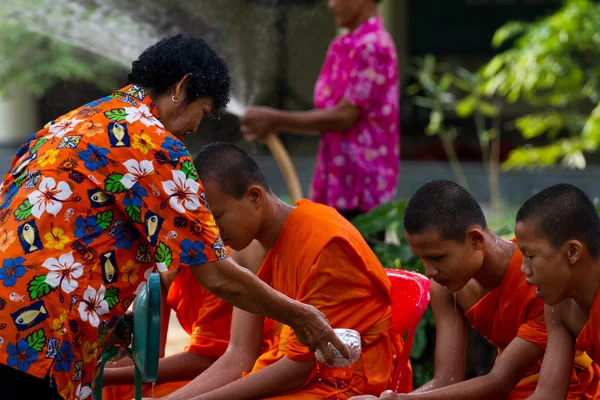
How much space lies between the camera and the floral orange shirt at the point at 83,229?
2693 millimetres

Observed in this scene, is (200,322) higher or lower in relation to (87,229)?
lower

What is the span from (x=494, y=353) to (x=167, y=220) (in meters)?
2.25

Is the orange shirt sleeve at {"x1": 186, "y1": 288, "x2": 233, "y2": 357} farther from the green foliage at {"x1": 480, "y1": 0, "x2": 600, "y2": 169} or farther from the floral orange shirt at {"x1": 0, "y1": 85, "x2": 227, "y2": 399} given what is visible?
the green foliage at {"x1": 480, "y1": 0, "x2": 600, "y2": 169}

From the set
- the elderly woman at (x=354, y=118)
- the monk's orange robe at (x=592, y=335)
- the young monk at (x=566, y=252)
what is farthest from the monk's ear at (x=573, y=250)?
the elderly woman at (x=354, y=118)

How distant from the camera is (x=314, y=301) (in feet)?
11.5

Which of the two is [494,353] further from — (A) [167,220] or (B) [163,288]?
(A) [167,220]

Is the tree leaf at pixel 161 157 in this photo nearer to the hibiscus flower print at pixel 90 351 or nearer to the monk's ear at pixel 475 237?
the hibiscus flower print at pixel 90 351

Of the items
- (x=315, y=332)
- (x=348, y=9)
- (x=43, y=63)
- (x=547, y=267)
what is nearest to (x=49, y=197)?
(x=315, y=332)

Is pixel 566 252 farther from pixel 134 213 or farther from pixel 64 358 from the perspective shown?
pixel 64 358

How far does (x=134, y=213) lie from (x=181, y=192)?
0.42 feet

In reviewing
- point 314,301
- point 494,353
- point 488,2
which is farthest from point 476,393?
point 488,2

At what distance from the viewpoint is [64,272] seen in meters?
2.70

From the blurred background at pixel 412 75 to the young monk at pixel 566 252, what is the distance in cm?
140

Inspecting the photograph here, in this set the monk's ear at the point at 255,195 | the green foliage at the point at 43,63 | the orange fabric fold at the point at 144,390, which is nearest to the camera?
the monk's ear at the point at 255,195
